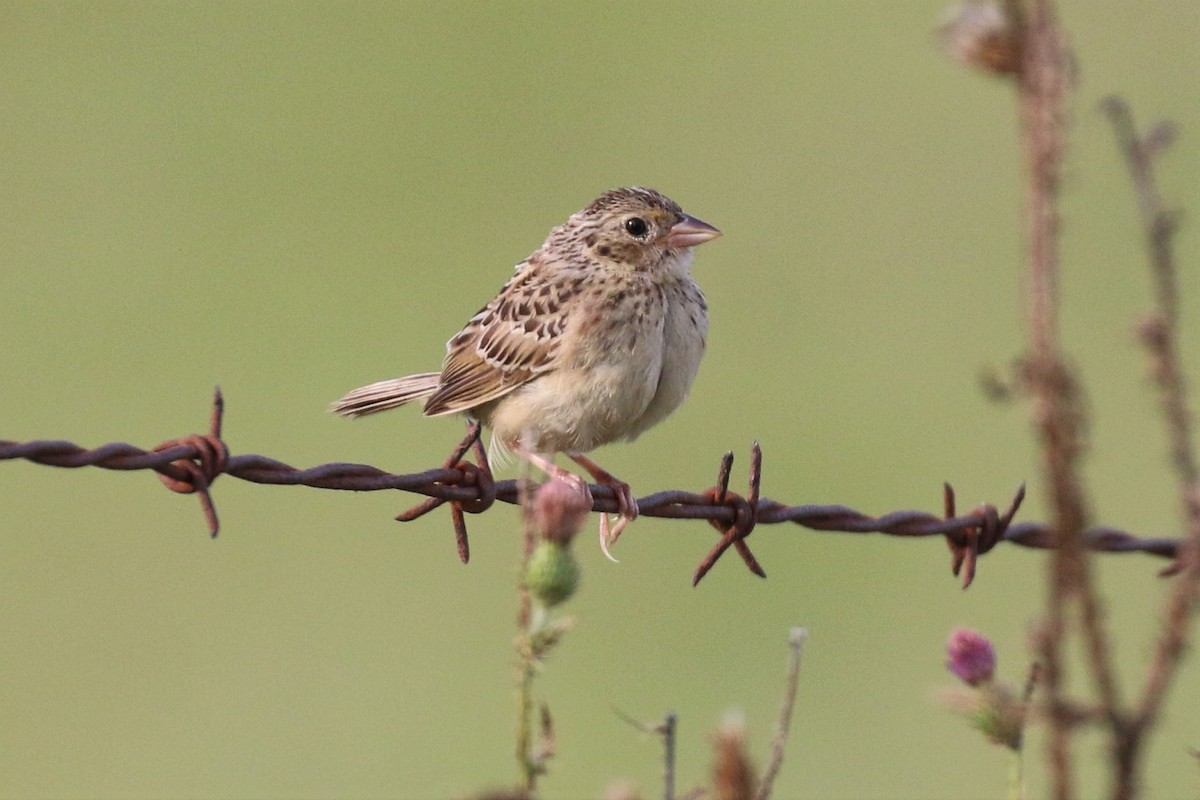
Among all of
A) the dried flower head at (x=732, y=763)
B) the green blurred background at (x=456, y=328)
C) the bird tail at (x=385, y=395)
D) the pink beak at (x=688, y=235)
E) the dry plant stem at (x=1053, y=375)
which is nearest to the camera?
the dry plant stem at (x=1053, y=375)

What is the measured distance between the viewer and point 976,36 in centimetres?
258

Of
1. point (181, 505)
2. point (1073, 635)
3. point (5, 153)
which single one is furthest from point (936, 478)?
point (1073, 635)

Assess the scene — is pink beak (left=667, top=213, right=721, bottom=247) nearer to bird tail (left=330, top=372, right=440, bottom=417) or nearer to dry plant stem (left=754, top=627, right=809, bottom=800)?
bird tail (left=330, top=372, right=440, bottom=417)

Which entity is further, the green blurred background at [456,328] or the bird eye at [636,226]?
the green blurred background at [456,328]

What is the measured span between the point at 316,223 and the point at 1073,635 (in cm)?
1323

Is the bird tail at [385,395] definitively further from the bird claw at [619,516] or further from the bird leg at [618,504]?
the bird claw at [619,516]

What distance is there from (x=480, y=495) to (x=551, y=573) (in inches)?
55.1

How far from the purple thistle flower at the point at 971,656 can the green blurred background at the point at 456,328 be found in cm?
499

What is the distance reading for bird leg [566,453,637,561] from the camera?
16.3 ft

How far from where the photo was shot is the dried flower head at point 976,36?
7.80 feet

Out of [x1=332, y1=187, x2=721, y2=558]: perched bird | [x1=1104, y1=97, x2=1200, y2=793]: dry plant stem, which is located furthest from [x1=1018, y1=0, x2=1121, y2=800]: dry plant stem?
[x1=332, y1=187, x2=721, y2=558]: perched bird

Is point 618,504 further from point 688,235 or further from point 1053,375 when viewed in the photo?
point 1053,375

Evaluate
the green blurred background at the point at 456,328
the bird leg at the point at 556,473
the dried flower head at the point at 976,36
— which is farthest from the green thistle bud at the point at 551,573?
the green blurred background at the point at 456,328

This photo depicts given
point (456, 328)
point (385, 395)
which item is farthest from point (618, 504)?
point (456, 328)
